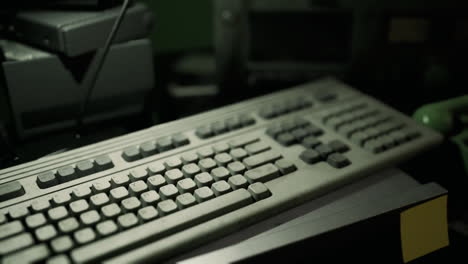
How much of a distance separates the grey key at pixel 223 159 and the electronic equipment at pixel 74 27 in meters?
0.26

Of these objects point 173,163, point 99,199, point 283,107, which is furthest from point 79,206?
point 283,107

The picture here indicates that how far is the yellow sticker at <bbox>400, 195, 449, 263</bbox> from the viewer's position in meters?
0.55

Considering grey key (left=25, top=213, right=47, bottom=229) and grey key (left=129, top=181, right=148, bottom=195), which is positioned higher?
grey key (left=129, top=181, right=148, bottom=195)

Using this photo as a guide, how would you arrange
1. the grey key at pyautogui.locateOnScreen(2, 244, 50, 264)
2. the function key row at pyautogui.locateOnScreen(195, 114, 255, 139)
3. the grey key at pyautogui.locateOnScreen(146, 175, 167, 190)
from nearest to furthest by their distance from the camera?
1. the grey key at pyautogui.locateOnScreen(2, 244, 50, 264)
2. the grey key at pyautogui.locateOnScreen(146, 175, 167, 190)
3. the function key row at pyautogui.locateOnScreen(195, 114, 255, 139)

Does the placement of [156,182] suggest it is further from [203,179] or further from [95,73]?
[95,73]

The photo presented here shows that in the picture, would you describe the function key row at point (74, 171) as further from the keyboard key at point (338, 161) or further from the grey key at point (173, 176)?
the keyboard key at point (338, 161)

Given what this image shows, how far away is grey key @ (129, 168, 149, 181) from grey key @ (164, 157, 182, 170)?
1.1 inches

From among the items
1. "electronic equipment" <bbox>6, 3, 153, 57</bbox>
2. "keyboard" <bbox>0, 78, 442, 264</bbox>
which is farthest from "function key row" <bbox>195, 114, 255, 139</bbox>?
"electronic equipment" <bbox>6, 3, 153, 57</bbox>

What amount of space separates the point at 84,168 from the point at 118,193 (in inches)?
2.7

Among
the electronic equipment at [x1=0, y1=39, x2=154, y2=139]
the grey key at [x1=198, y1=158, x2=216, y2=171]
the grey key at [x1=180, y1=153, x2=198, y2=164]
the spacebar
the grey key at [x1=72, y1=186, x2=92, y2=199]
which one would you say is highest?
the electronic equipment at [x1=0, y1=39, x2=154, y2=139]

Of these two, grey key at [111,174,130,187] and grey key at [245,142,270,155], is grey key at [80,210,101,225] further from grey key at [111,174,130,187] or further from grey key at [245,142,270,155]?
grey key at [245,142,270,155]

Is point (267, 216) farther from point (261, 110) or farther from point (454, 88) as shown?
point (454, 88)

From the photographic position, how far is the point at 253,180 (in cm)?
57

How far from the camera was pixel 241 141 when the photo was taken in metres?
0.64
